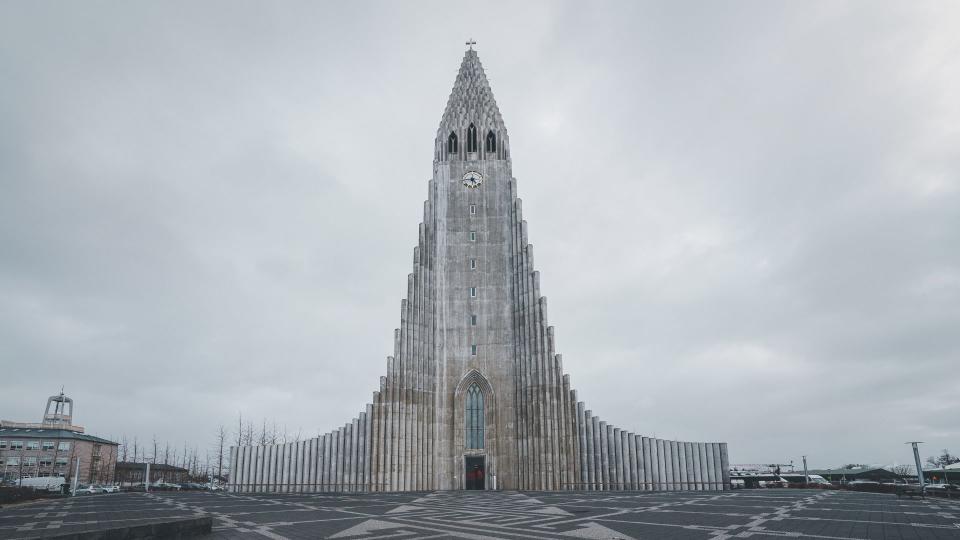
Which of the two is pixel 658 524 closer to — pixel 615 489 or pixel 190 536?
pixel 190 536

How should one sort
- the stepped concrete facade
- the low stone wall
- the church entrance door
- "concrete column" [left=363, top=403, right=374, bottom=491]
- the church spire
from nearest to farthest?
1. the low stone wall
2. "concrete column" [left=363, top=403, right=374, bottom=491]
3. the stepped concrete facade
4. the church entrance door
5. the church spire

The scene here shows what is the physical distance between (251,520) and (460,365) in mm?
37342

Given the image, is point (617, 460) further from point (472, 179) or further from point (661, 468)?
point (472, 179)

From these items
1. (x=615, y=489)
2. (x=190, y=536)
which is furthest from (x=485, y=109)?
(x=190, y=536)

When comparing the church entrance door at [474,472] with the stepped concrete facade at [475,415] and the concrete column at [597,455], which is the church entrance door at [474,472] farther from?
the concrete column at [597,455]

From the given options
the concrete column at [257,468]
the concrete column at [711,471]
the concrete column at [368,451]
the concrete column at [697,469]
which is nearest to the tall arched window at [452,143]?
the concrete column at [368,451]

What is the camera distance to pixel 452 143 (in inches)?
2692

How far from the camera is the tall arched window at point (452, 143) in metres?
67.9

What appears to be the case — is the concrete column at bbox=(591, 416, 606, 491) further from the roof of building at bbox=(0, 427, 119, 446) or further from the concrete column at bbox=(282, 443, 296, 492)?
the roof of building at bbox=(0, 427, 119, 446)

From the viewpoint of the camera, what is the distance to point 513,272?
60969 mm

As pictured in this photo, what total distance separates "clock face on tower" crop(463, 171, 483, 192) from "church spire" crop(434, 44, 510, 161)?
2.67 metres

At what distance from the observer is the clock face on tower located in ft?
213

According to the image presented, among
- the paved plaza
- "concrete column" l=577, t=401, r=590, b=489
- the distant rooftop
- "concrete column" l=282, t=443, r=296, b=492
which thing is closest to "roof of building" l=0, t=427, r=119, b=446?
the distant rooftop

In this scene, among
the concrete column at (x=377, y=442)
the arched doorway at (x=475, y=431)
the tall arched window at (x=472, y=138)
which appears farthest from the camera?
the tall arched window at (x=472, y=138)
